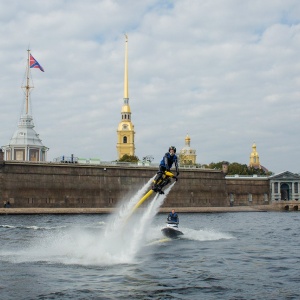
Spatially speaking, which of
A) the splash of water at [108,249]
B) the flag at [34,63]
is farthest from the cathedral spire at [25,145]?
the splash of water at [108,249]

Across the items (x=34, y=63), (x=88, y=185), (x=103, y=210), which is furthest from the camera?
(x=88, y=185)

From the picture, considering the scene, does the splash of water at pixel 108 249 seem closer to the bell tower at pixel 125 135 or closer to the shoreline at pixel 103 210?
the shoreline at pixel 103 210

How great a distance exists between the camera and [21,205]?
276ft

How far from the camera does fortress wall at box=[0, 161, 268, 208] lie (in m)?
84.9

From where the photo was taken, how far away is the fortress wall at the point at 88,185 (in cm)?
8488

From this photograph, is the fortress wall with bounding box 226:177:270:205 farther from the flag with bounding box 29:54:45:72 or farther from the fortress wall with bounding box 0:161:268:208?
the flag with bounding box 29:54:45:72

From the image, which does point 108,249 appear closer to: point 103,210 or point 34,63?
point 103,210

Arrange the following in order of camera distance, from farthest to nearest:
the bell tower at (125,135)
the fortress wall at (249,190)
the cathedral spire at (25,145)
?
the bell tower at (125,135), the fortress wall at (249,190), the cathedral spire at (25,145)

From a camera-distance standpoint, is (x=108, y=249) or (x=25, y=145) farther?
(x=25, y=145)

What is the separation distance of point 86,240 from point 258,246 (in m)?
9.98

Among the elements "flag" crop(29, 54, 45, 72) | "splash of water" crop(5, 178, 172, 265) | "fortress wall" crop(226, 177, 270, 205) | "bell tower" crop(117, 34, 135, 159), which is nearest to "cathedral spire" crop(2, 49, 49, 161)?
"flag" crop(29, 54, 45, 72)

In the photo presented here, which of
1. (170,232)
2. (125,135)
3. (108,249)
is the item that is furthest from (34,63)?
(125,135)

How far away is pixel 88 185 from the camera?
3600 inches

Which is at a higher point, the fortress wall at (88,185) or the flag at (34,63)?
the flag at (34,63)
